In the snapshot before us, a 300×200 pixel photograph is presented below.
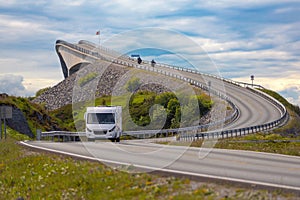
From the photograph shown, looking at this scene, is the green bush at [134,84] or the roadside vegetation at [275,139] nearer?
the roadside vegetation at [275,139]

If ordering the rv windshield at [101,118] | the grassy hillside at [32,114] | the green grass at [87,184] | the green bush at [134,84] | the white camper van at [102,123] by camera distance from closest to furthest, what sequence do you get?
1. the green grass at [87,184]
2. the white camper van at [102,123]
3. the rv windshield at [101,118]
4. the grassy hillside at [32,114]
5. the green bush at [134,84]

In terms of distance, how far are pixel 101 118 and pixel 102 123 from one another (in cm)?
31

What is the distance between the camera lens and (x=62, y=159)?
1920 cm

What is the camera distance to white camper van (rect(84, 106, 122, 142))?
105 feet

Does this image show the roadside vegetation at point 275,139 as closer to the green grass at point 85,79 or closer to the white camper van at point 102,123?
the white camper van at point 102,123

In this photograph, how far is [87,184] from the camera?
14445 millimetres

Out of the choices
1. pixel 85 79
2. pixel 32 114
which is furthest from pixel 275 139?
pixel 85 79

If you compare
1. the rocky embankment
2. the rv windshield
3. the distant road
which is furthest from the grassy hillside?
the rocky embankment

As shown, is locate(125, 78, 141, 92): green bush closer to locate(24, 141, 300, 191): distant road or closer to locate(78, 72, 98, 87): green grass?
locate(78, 72, 98, 87): green grass

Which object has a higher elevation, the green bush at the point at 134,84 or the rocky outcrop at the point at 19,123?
the green bush at the point at 134,84

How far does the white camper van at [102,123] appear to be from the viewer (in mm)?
32094

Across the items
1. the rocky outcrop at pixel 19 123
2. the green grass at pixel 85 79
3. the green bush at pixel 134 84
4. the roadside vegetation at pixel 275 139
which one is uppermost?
the green grass at pixel 85 79

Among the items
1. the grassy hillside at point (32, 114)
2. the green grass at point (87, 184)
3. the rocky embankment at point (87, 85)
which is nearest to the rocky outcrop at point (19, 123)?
the grassy hillside at point (32, 114)

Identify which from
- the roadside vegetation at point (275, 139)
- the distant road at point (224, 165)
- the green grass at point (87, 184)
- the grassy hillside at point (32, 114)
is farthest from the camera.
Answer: the grassy hillside at point (32, 114)
